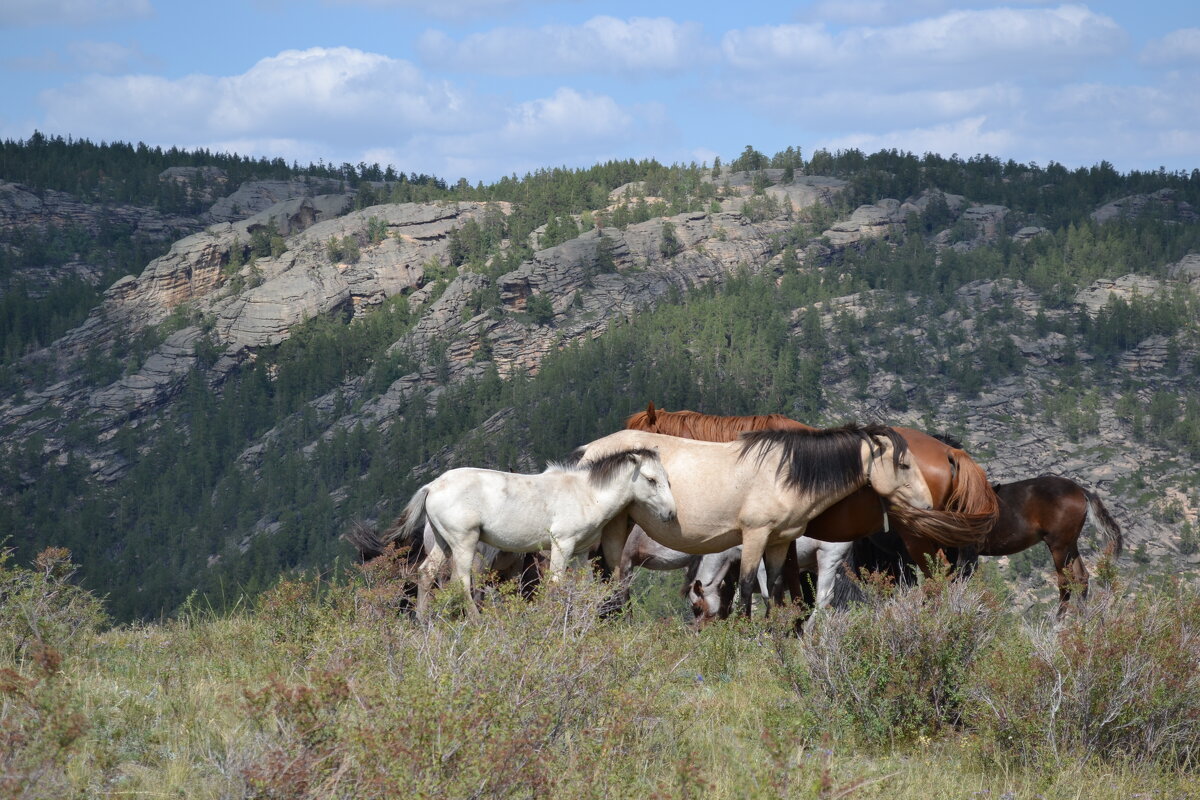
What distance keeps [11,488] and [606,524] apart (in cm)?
12174

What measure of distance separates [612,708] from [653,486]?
3.44 meters

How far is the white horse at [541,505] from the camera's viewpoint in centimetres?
820

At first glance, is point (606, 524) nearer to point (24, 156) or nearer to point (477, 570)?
point (477, 570)

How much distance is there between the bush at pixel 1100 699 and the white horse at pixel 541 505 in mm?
3290

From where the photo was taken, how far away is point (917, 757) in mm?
5586

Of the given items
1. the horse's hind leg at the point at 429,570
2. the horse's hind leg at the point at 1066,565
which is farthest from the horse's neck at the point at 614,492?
the horse's hind leg at the point at 1066,565

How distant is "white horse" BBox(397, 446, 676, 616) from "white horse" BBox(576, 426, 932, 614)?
0.31 metres

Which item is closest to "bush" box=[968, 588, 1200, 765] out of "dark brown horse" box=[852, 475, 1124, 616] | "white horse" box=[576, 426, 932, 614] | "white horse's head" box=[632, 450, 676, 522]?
"white horse" box=[576, 426, 932, 614]

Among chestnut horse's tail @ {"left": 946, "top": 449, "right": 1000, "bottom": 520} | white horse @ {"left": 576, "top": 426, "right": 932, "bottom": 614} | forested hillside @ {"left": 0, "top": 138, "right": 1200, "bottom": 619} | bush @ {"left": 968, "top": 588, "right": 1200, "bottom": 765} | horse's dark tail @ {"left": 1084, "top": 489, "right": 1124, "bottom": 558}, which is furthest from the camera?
forested hillside @ {"left": 0, "top": 138, "right": 1200, "bottom": 619}

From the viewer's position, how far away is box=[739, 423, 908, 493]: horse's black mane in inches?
336

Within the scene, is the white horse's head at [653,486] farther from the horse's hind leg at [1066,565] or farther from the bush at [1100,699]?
the horse's hind leg at [1066,565]

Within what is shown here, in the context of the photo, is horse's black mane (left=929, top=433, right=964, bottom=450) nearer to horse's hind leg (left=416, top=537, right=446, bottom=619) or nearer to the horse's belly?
the horse's belly

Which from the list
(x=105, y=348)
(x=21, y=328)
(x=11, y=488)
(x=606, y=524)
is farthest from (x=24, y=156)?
(x=606, y=524)

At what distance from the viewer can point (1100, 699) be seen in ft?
18.1
